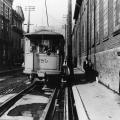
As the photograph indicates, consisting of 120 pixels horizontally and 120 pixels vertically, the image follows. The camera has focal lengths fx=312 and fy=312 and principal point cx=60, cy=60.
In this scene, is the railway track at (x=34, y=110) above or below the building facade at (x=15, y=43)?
below

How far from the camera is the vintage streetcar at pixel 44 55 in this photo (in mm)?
16395

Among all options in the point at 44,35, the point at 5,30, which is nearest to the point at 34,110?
A: the point at 44,35

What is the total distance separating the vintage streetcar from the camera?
645 inches

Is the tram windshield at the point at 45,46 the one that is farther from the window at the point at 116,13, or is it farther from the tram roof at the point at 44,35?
the window at the point at 116,13

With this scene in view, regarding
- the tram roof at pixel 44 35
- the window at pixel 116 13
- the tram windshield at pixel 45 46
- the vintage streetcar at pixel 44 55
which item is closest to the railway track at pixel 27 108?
the vintage streetcar at pixel 44 55

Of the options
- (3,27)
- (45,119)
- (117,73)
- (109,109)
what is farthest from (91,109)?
(3,27)

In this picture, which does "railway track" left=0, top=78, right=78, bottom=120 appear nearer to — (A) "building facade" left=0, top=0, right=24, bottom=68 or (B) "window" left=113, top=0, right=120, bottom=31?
(B) "window" left=113, top=0, right=120, bottom=31

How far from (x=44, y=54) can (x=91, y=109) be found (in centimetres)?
825

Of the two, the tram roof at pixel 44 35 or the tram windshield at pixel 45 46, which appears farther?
the tram roof at pixel 44 35

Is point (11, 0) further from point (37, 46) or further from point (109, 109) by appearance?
point (109, 109)

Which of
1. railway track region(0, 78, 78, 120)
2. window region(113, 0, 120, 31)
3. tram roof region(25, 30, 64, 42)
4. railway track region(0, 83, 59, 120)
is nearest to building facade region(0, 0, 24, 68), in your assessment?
tram roof region(25, 30, 64, 42)

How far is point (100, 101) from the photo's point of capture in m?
10.5

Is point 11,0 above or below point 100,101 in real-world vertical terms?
above

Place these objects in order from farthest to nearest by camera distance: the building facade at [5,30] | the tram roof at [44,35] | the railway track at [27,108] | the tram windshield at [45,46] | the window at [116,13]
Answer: the building facade at [5,30]
the tram roof at [44,35]
the tram windshield at [45,46]
the window at [116,13]
the railway track at [27,108]
